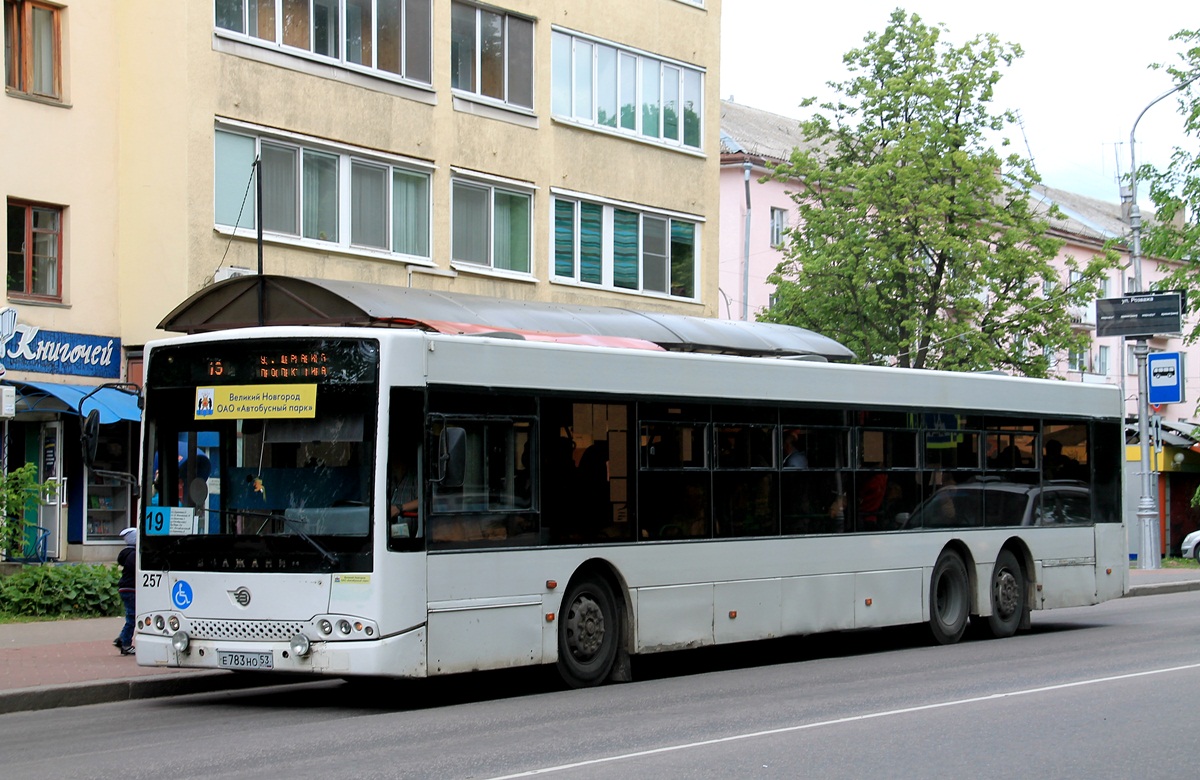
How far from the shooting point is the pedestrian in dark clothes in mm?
15141

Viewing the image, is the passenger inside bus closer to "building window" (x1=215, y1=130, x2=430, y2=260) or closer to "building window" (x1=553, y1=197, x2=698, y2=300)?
"building window" (x1=215, y1=130, x2=430, y2=260)

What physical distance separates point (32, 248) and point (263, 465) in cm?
1388

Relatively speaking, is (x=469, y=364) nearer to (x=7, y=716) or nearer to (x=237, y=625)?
(x=237, y=625)

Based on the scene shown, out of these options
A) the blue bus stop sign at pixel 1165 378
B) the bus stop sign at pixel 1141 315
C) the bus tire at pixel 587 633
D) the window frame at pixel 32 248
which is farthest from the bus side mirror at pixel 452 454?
the blue bus stop sign at pixel 1165 378

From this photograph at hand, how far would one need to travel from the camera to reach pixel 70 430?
82.3 ft

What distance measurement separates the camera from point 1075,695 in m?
12.4

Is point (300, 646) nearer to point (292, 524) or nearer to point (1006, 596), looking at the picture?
point (292, 524)

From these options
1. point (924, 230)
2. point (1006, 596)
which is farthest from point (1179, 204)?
point (1006, 596)

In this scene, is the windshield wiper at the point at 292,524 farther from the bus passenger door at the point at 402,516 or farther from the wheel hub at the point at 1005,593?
the wheel hub at the point at 1005,593

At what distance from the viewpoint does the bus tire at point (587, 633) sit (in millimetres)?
13469

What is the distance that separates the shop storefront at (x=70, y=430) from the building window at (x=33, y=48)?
3667 mm

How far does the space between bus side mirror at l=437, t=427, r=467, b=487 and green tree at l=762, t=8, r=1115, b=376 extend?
29.8 m

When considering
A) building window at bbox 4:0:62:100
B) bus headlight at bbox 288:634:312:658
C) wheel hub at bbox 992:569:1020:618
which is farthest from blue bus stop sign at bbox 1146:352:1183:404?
bus headlight at bbox 288:634:312:658

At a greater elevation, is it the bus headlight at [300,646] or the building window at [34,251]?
the building window at [34,251]
